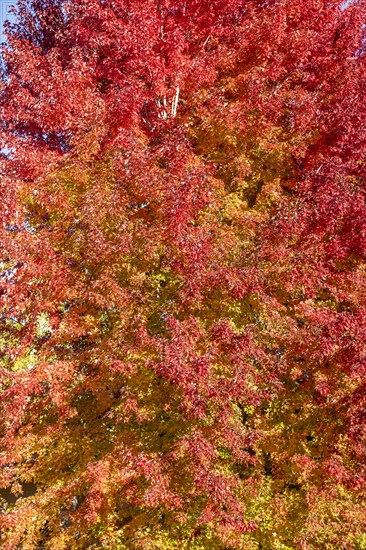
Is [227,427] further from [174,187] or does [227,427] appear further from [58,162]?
[58,162]

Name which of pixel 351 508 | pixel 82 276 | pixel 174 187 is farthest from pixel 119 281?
pixel 351 508

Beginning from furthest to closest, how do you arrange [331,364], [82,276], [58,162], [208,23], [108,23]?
[208,23] → [108,23] → [58,162] → [82,276] → [331,364]

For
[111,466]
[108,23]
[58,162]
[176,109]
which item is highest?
[108,23]

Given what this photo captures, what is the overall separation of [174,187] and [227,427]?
3650mm

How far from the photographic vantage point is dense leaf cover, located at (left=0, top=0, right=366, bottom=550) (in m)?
6.62

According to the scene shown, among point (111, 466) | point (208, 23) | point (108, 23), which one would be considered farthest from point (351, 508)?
point (208, 23)

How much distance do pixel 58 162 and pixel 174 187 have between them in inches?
135

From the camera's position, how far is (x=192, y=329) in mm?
6641

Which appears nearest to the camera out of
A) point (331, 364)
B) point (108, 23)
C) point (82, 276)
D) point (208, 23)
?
point (331, 364)

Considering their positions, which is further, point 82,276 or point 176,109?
point 176,109

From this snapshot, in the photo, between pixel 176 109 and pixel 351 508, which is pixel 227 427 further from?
pixel 176 109

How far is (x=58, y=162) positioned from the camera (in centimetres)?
980

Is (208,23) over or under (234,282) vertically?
over

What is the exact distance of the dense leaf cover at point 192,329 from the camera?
21.7 feet
